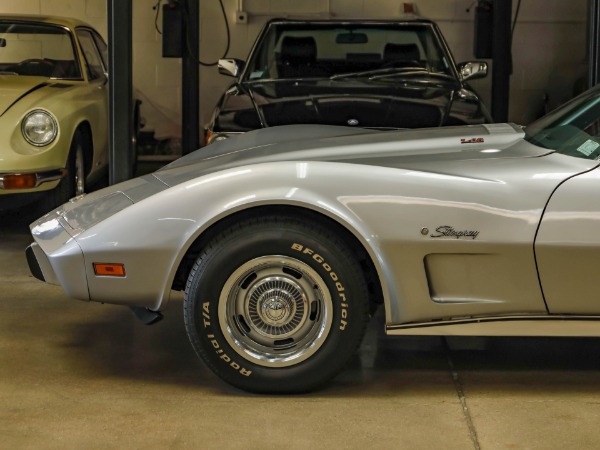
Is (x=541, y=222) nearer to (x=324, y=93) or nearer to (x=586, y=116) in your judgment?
(x=586, y=116)

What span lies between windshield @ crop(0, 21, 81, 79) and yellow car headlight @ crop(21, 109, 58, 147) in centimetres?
113

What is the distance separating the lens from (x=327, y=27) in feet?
25.5

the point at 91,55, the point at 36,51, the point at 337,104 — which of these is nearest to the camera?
the point at 337,104

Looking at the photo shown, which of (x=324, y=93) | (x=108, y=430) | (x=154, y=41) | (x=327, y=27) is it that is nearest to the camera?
(x=108, y=430)

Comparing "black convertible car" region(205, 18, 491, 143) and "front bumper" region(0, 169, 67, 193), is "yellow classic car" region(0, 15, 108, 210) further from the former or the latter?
"black convertible car" region(205, 18, 491, 143)

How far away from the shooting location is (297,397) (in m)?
3.86

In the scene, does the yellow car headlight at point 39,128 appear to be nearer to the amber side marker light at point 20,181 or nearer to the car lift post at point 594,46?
the amber side marker light at point 20,181

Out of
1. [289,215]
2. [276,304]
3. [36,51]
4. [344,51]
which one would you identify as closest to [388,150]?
[289,215]

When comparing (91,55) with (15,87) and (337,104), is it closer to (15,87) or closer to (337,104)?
(15,87)

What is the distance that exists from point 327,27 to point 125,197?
4.09 metres

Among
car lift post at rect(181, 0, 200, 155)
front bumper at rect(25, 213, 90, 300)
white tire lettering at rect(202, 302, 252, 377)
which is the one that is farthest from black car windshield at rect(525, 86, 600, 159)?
car lift post at rect(181, 0, 200, 155)

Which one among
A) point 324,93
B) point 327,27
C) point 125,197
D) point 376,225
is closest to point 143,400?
point 125,197

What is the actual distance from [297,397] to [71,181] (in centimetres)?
367

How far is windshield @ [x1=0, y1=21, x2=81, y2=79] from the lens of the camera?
25.6 feet
